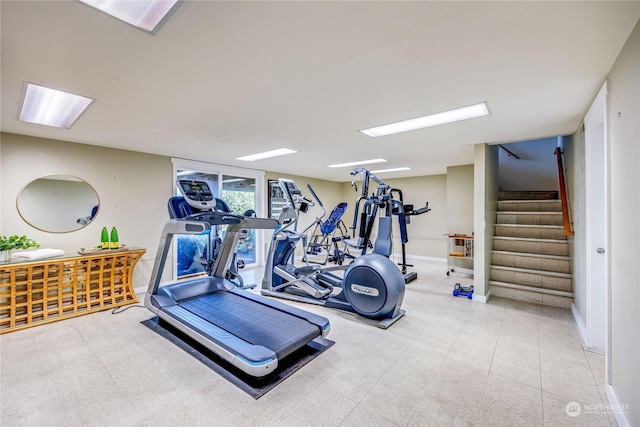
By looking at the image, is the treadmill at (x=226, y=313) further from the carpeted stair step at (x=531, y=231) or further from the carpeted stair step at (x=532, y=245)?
the carpeted stair step at (x=531, y=231)

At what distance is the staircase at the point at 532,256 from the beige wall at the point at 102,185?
221 inches

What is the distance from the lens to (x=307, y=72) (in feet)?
6.15

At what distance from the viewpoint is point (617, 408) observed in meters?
1.72

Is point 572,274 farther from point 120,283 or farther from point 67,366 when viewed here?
point 120,283

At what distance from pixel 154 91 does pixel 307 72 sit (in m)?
1.27

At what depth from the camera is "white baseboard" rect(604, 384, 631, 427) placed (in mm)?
1584

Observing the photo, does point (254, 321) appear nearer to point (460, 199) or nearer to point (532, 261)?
point (532, 261)

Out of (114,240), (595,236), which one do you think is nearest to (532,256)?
(595,236)

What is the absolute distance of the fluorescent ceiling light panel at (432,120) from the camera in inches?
104

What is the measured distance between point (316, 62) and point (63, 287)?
402 centimetres

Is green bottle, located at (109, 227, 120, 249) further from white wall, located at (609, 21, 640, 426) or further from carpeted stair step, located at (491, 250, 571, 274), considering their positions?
carpeted stair step, located at (491, 250, 571, 274)

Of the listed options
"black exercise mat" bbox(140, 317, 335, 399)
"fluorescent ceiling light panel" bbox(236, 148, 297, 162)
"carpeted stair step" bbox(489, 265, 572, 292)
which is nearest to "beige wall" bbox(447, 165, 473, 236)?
"carpeted stair step" bbox(489, 265, 572, 292)

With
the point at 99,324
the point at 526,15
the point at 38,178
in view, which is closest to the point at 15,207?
the point at 38,178

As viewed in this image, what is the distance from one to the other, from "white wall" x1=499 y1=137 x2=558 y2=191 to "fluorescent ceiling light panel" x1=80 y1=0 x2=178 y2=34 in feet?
22.5
